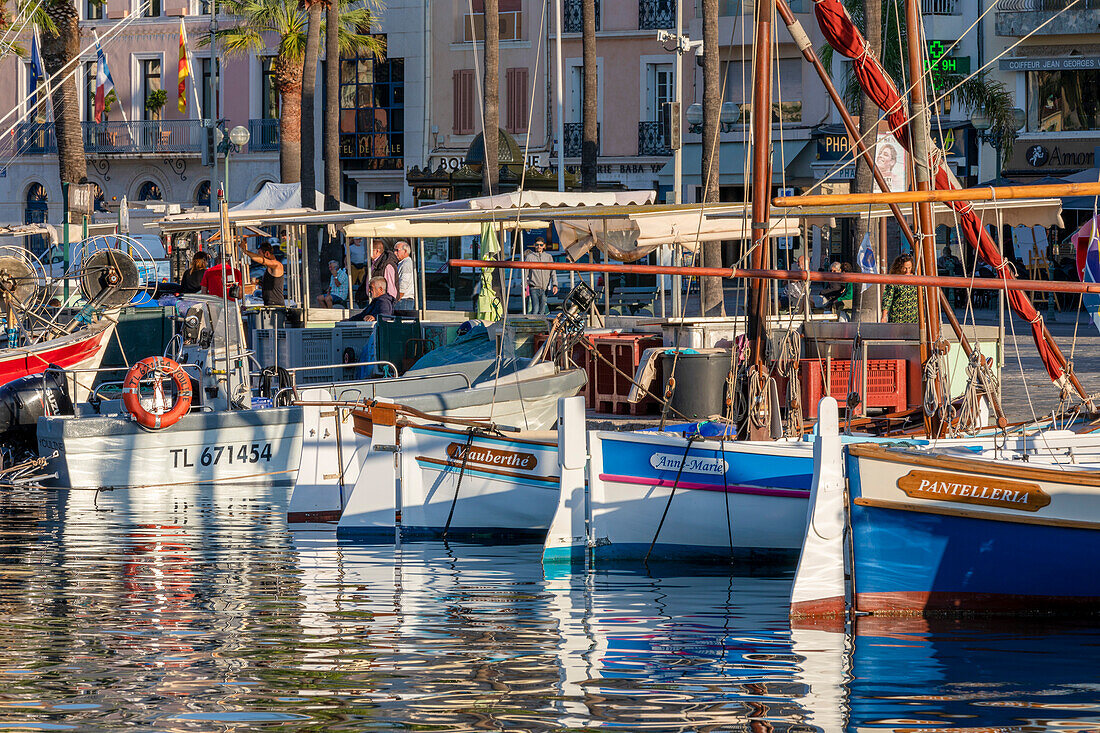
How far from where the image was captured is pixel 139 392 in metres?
17.2

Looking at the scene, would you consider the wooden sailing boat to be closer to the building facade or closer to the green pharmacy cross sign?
the building facade

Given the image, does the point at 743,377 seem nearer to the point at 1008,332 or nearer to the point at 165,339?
the point at 165,339

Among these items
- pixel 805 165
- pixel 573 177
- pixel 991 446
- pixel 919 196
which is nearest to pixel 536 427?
pixel 991 446

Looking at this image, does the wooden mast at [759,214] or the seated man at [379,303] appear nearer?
the wooden mast at [759,214]

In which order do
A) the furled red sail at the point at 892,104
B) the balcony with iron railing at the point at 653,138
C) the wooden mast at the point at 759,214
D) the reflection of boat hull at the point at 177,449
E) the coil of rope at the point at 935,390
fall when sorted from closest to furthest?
1. the wooden mast at the point at 759,214
2. the coil of rope at the point at 935,390
3. the furled red sail at the point at 892,104
4. the reflection of boat hull at the point at 177,449
5. the balcony with iron railing at the point at 653,138

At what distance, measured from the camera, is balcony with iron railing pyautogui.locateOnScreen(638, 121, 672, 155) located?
48031 millimetres

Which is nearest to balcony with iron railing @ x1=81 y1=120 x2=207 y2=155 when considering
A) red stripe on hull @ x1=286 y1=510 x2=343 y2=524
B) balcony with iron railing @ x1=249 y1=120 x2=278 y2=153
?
balcony with iron railing @ x1=249 y1=120 x2=278 y2=153

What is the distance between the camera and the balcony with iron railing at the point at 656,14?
4791 centimetres

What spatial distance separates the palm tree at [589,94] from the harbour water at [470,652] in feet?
83.9

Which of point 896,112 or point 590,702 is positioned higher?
point 896,112

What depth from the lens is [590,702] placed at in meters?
8.34

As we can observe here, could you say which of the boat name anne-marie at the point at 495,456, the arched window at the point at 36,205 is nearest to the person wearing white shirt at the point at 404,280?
the boat name anne-marie at the point at 495,456

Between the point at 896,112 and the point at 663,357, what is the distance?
4882 mm

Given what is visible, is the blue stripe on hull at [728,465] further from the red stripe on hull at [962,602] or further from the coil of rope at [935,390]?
the red stripe on hull at [962,602]
